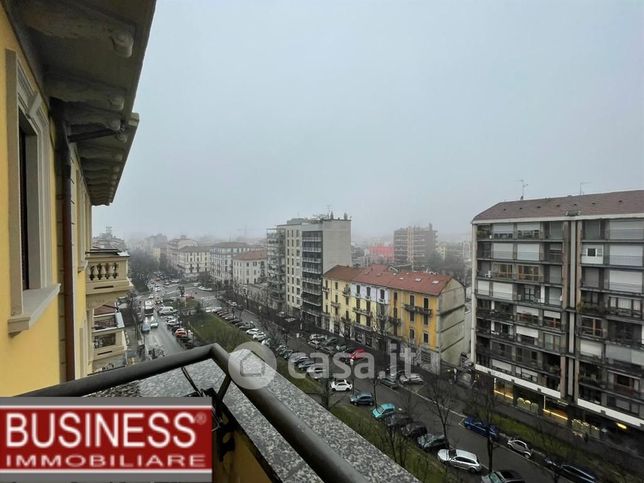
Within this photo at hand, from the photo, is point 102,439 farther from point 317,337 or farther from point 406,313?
point 317,337

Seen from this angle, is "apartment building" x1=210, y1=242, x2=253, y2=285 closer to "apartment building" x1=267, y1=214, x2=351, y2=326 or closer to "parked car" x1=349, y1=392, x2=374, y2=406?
"apartment building" x1=267, y1=214, x2=351, y2=326

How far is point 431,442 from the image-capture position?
30.7 ft

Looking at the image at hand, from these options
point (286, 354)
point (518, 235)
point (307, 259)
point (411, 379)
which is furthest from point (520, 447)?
point (307, 259)

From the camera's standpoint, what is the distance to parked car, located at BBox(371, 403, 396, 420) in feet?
34.1

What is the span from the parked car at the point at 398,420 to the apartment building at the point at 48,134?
9131mm

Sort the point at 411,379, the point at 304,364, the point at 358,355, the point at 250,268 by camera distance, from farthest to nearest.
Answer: the point at 250,268 < the point at 358,355 < the point at 304,364 < the point at 411,379

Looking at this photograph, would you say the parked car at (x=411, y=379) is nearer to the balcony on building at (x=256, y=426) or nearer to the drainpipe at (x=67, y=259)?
the drainpipe at (x=67, y=259)

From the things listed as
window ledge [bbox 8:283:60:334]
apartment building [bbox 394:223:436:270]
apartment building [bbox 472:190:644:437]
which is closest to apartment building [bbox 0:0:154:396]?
window ledge [bbox 8:283:60:334]

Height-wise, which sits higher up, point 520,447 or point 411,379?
point 411,379

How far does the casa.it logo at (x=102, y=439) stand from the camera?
734 millimetres

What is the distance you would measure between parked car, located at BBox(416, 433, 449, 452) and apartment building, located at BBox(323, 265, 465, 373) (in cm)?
569

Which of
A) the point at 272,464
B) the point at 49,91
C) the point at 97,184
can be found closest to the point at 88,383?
the point at 272,464

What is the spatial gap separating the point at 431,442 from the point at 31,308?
10.5 metres

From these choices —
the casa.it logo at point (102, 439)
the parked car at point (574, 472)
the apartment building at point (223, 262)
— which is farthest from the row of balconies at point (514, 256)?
the apartment building at point (223, 262)
